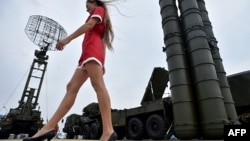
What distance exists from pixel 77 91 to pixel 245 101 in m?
8.32

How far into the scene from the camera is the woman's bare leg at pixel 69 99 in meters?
1.89

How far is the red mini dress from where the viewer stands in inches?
80.3

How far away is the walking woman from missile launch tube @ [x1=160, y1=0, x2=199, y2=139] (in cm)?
472

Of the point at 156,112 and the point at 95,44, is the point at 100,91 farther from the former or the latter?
the point at 156,112

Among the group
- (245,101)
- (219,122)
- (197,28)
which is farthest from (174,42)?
(245,101)

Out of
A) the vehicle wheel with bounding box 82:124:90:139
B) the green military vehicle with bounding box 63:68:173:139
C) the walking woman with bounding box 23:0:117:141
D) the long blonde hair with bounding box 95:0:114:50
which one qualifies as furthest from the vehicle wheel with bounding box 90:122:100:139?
the walking woman with bounding box 23:0:117:141

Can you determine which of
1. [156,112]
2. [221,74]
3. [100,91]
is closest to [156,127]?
[156,112]

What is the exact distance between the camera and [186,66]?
6852mm

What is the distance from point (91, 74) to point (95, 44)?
0.33 m

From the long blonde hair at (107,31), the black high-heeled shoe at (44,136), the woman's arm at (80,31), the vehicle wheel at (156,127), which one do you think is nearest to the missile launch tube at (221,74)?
the vehicle wheel at (156,127)

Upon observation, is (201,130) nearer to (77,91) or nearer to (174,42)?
(174,42)

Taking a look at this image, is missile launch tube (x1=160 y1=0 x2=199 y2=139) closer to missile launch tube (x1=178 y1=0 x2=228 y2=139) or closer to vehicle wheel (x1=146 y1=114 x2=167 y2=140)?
missile launch tube (x1=178 y1=0 x2=228 y2=139)

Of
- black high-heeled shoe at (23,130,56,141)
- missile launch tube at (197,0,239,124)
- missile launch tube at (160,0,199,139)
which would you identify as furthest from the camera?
missile launch tube at (197,0,239,124)

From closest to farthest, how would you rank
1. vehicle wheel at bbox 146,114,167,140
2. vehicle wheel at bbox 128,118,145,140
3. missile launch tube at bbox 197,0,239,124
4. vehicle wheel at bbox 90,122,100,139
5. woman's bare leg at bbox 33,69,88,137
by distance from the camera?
woman's bare leg at bbox 33,69,88,137
missile launch tube at bbox 197,0,239,124
vehicle wheel at bbox 146,114,167,140
vehicle wheel at bbox 128,118,145,140
vehicle wheel at bbox 90,122,100,139
